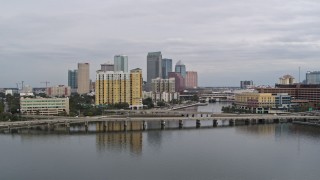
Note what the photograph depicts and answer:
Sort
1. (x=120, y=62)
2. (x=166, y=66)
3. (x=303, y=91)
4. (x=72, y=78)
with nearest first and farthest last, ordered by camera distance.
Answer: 1. (x=303, y=91)
2. (x=120, y=62)
3. (x=72, y=78)
4. (x=166, y=66)

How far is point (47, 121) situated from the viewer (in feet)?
65.7

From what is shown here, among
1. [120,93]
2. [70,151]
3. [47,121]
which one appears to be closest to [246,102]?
[120,93]

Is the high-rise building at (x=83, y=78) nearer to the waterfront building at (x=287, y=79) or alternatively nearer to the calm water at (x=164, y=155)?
the waterfront building at (x=287, y=79)

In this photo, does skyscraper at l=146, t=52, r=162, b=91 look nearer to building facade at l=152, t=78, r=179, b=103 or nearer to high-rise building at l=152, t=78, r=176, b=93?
building facade at l=152, t=78, r=179, b=103

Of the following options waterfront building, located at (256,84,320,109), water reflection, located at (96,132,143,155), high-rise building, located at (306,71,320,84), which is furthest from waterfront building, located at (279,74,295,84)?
water reflection, located at (96,132,143,155)

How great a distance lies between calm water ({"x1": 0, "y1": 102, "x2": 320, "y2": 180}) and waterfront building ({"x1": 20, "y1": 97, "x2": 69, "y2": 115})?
8.34 m

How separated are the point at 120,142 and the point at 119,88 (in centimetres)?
1638

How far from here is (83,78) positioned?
57.1 m

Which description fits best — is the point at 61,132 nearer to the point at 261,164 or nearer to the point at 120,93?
the point at 261,164

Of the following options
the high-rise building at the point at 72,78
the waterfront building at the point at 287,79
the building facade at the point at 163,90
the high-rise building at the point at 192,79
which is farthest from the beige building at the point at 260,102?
the high-rise building at the point at 192,79

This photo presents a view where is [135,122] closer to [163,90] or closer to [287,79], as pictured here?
[163,90]

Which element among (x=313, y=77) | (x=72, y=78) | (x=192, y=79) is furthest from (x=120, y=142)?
(x=192, y=79)

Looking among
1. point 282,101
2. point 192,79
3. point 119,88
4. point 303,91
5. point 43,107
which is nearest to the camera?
point 43,107

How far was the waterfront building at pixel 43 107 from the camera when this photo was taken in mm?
25656
